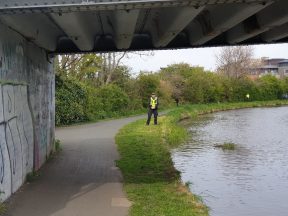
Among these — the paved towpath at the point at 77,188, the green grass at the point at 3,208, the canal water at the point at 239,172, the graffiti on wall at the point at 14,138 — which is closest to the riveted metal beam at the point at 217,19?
the canal water at the point at 239,172

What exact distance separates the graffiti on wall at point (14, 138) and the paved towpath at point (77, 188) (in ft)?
1.09

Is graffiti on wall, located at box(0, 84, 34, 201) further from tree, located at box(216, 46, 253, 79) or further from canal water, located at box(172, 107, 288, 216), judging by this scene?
tree, located at box(216, 46, 253, 79)

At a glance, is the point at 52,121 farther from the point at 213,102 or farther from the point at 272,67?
the point at 272,67

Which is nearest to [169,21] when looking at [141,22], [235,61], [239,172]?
[141,22]

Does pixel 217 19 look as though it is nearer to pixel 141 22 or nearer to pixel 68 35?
pixel 141 22

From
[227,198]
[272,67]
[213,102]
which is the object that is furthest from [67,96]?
[272,67]

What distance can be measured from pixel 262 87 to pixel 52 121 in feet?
171

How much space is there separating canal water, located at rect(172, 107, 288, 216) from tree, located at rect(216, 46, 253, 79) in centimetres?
5315

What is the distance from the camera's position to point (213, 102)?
5525cm

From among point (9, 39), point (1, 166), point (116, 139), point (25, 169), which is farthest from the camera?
point (116, 139)

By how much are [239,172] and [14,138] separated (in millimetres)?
6651

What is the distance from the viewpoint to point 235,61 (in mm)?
77312

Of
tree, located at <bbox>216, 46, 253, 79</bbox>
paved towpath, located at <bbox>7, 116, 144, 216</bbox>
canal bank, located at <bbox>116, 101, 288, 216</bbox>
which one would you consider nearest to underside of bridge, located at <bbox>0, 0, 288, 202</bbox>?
paved towpath, located at <bbox>7, 116, 144, 216</bbox>

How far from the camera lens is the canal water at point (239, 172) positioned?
1004 centimetres
